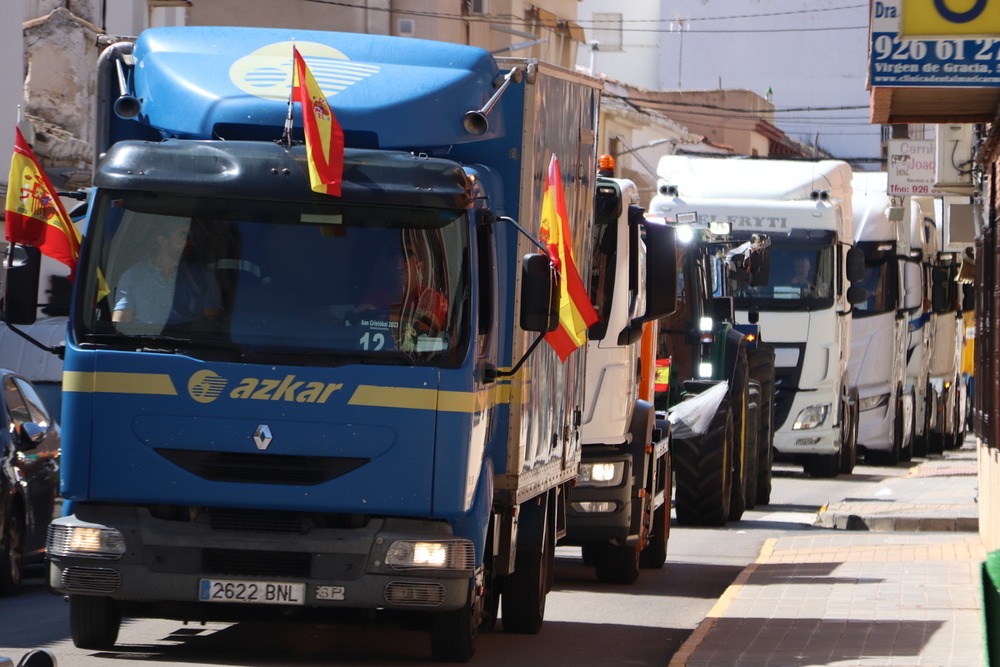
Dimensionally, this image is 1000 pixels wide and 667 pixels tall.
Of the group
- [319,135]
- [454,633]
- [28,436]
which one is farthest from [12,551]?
[319,135]

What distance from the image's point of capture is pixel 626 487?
1251cm

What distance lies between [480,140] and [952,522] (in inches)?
408

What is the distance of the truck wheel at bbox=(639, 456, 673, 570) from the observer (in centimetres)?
1430

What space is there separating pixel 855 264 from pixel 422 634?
44.3ft

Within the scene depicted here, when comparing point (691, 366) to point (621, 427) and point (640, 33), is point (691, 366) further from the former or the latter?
point (640, 33)

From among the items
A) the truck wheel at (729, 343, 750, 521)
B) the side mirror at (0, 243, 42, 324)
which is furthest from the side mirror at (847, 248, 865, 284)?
the side mirror at (0, 243, 42, 324)

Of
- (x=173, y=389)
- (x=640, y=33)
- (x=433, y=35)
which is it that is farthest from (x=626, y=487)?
(x=640, y=33)

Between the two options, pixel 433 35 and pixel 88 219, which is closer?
pixel 88 219

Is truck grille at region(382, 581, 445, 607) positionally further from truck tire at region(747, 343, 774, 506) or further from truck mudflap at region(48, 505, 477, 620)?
truck tire at region(747, 343, 774, 506)

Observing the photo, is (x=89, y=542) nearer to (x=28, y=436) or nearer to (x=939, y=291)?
(x=28, y=436)

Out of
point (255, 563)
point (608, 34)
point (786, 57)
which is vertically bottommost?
point (255, 563)

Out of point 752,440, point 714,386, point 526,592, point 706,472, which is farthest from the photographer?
point 752,440

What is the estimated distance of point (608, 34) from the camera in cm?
6525

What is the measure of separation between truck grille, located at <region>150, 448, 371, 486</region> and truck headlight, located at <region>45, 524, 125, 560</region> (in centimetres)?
46
